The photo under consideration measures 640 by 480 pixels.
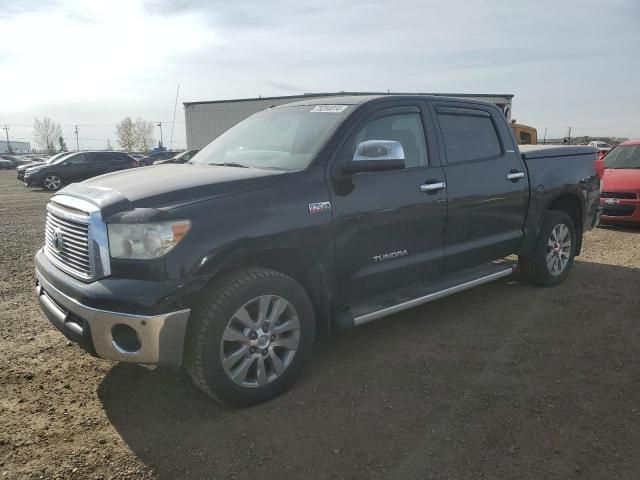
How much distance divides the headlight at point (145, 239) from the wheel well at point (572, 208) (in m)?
4.30

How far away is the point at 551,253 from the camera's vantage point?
5383 millimetres

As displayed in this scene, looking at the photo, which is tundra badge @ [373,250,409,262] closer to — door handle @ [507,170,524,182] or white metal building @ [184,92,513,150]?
door handle @ [507,170,524,182]

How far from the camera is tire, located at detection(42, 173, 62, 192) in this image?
1880 cm

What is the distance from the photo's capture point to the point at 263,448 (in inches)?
107

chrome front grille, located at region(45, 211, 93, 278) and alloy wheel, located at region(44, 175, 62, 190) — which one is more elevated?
chrome front grille, located at region(45, 211, 93, 278)

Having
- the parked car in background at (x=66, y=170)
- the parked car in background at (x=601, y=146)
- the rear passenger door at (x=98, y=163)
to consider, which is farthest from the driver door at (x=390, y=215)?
the rear passenger door at (x=98, y=163)

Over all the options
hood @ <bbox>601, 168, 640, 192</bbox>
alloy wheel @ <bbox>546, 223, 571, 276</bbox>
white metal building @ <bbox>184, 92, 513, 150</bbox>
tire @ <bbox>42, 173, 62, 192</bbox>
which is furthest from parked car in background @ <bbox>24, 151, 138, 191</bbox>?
alloy wheel @ <bbox>546, 223, 571, 276</bbox>

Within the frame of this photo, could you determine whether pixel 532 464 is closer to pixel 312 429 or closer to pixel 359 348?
pixel 312 429

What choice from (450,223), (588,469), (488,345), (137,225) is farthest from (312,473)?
(450,223)

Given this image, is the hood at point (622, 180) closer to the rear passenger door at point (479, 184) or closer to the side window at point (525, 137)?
the rear passenger door at point (479, 184)

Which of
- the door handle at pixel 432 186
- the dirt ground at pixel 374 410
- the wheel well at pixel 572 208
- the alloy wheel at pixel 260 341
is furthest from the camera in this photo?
the wheel well at pixel 572 208

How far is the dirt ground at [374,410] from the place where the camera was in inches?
102

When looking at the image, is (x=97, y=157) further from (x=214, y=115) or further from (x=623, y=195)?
(x=623, y=195)

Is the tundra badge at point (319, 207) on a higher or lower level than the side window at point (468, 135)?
lower
